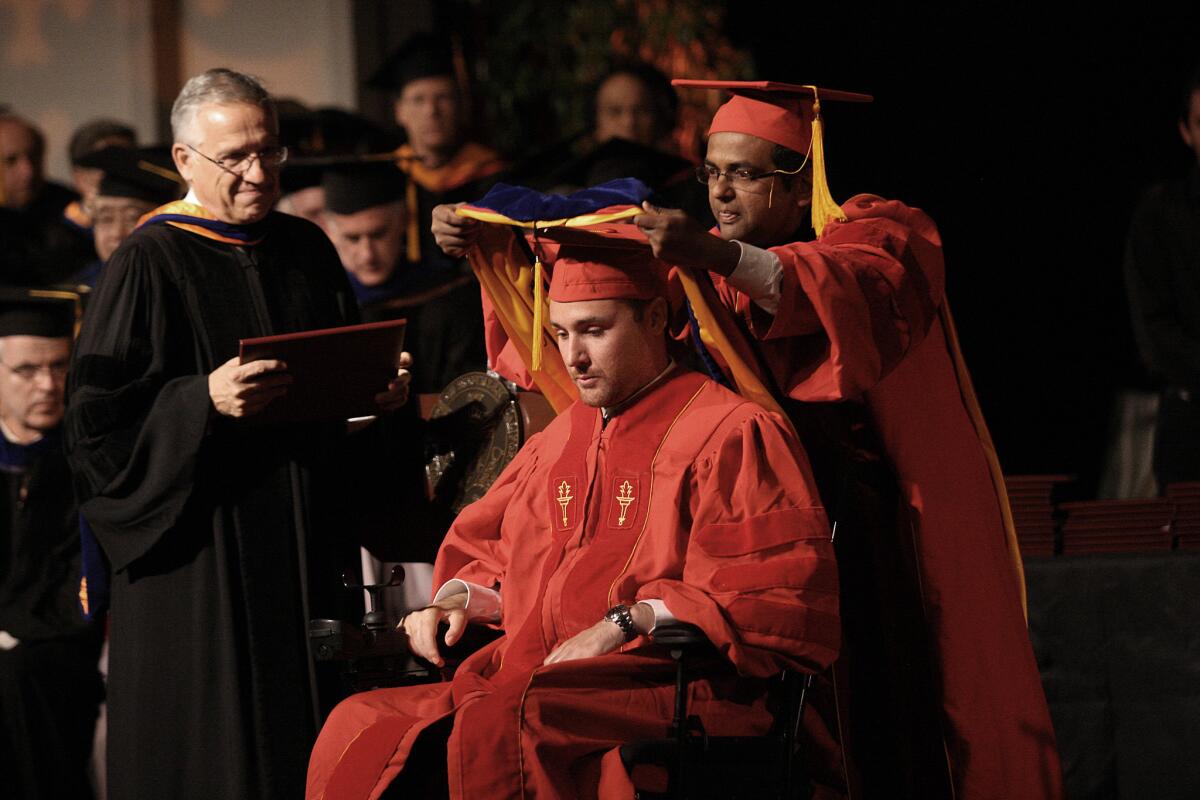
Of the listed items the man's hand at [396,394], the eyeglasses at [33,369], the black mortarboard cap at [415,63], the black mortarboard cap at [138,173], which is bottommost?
the man's hand at [396,394]

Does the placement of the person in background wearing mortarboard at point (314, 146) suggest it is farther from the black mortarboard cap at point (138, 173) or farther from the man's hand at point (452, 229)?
the man's hand at point (452, 229)

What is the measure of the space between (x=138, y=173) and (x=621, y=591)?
3.78 metres

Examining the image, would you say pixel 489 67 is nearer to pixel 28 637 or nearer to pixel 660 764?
pixel 28 637

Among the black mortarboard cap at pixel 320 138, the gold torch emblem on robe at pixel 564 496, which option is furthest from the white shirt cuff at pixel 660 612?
the black mortarboard cap at pixel 320 138

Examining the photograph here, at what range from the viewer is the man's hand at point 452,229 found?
3.76 metres

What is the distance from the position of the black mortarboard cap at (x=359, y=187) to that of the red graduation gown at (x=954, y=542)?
269 centimetres

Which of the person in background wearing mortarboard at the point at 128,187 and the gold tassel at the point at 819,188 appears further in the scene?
the person in background wearing mortarboard at the point at 128,187

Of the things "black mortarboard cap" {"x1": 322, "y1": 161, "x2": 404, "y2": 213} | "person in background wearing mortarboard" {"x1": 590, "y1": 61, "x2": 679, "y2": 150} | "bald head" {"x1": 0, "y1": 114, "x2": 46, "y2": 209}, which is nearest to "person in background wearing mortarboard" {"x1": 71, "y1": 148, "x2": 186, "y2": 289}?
"black mortarboard cap" {"x1": 322, "y1": 161, "x2": 404, "y2": 213}

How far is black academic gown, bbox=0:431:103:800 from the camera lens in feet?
17.8

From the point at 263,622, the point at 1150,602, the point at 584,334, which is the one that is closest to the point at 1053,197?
the point at 1150,602

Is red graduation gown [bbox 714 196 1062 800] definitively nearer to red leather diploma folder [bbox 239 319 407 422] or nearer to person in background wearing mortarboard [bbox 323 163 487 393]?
red leather diploma folder [bbox 239 319 407 422]

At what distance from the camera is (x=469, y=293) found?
5.99m

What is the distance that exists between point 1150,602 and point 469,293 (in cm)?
264

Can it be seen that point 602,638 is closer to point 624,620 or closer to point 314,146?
point 624,620
